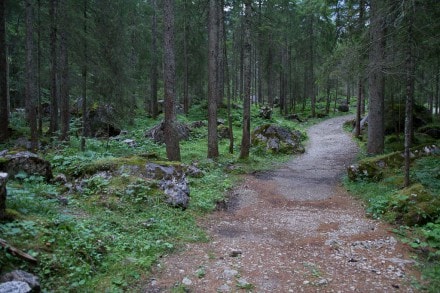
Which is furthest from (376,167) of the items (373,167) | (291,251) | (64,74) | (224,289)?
(64,74)

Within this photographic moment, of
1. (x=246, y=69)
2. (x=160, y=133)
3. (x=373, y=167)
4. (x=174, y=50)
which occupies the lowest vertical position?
(x=373, y=167)

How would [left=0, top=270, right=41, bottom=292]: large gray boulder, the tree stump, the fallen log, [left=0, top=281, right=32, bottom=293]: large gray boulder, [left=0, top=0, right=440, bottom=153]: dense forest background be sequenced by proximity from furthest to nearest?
[left=0, top=0, right=440, bottom=153]: dense forest background < the tree stump < the fallen log < [left=0, top=270, right=41, bottom=292]: large gray boulder < [left=0, top=281, right=32, bottom=293]: large gray boulder

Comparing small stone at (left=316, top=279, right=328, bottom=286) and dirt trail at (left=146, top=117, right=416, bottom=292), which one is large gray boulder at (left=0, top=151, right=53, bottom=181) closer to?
dirt trail at (left=146, top=117, right=416, bottom=292)

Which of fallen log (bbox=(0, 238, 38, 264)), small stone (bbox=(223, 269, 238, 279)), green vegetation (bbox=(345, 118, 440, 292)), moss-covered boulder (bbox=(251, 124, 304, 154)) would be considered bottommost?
small stone (bbox=(223, 269, 238, 279))

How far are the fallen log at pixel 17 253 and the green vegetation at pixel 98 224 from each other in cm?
6

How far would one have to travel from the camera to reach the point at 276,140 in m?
17.1

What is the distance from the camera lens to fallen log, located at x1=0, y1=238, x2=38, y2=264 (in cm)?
386

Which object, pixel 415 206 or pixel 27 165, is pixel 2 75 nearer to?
pixel 27 165

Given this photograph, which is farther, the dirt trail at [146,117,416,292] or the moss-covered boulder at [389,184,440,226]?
the moss-covered boulder at [389,184,440,226]

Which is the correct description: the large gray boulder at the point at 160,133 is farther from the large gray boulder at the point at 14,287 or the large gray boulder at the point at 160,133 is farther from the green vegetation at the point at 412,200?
the large gray boulder at the point at 14,287

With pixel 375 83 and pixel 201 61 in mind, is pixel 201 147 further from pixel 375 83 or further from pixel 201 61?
pixel 201 61

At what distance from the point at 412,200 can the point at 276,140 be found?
1000 centimetres

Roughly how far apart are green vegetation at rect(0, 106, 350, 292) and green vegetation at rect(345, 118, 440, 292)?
3850 millimetres

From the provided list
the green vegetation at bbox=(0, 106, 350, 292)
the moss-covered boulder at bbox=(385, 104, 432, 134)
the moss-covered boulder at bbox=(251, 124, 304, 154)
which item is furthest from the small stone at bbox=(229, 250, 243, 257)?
the moss-covered boulder at bbox=(385, 104, 432, 134)
